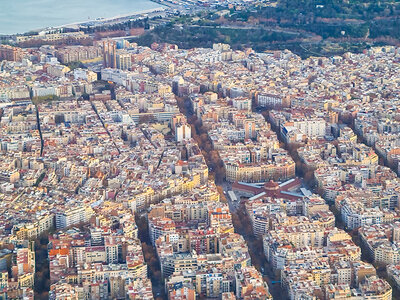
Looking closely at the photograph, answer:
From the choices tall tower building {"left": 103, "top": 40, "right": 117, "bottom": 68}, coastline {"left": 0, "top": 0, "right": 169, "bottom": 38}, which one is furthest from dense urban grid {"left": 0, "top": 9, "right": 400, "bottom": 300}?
coastline {"left": 0, "top": 0, "right": 169, "bottom": 38}

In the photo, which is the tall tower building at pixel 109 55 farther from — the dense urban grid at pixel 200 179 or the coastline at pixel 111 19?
the coastline at pixel 111 19

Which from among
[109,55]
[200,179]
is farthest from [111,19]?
[200,179]

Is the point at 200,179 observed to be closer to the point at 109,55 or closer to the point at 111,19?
the point at 109,55

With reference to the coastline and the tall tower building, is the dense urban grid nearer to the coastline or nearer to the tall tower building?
the tall tower building

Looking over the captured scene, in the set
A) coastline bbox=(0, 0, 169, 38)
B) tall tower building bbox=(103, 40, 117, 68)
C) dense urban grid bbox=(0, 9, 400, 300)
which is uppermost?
coastline bbox=(0, 0, 169, 38)

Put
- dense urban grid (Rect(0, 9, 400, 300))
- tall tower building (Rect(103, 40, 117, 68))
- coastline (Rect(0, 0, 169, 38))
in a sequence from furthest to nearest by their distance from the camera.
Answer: coastline (Rect(0, 0, 169, 38)), tall tower building (Rect(103, 40, 117, 68)), dense urban grid (Rect(0, 9, 400, 300))

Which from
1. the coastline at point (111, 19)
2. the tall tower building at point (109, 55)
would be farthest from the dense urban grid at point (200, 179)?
the coastline at point (111, 19)

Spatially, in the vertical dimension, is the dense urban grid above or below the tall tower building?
below

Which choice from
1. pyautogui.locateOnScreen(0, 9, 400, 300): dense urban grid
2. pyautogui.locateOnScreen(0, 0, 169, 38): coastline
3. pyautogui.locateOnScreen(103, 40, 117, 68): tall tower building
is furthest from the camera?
pyautogui.locateOnScreen(0, 0, 169, 38): coastline

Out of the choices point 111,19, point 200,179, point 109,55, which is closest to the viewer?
point 200,179
